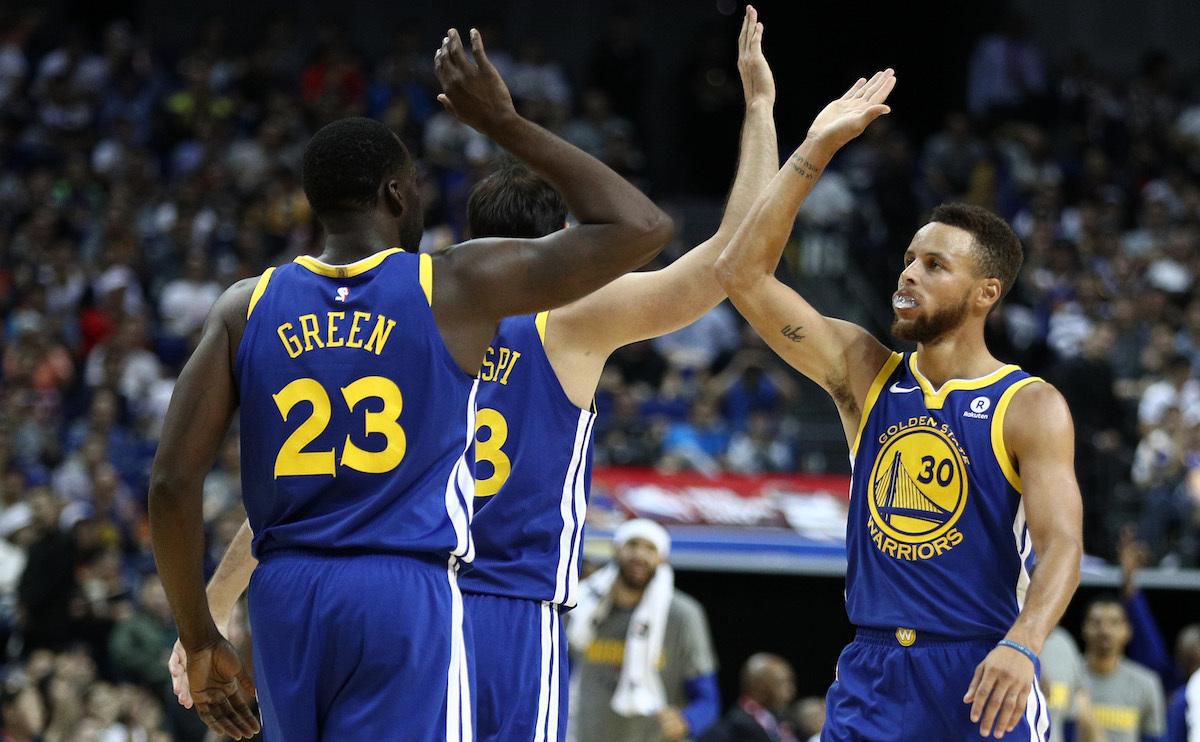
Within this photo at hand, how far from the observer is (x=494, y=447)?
18.1 feet

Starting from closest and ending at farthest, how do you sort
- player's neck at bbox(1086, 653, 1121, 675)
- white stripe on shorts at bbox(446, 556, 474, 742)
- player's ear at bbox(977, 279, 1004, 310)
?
white stripe on shorts at bbox(446, 556, 474, 742) < player's ear at bbox(977, 279, 1004, 310) < player's neck at bbox(1086, 653, 1121, 675)

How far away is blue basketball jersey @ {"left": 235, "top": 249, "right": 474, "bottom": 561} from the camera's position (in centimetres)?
454

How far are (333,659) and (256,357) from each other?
834 mm

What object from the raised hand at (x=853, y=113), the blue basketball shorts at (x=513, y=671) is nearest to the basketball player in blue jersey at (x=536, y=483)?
the blue basketball shorts at (x=513, y=671)

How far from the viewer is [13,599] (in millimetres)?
13391

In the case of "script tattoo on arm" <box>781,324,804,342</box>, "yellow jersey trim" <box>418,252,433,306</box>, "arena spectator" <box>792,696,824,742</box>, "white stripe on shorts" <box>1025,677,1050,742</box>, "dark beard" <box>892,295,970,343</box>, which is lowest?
"arena spectator" <box>792,696,824,742</box>

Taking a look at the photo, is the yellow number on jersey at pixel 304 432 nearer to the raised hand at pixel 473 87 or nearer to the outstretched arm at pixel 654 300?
the raised hand at pixel 473 87

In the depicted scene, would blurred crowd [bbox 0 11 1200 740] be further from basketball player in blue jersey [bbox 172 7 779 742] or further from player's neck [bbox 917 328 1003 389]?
player's neck [bbox 917 328 1003 389]

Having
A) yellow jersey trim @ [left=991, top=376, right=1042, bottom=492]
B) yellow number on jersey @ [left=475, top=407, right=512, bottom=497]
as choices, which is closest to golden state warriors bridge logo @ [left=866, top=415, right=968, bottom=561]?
yellow jersey trim @ [left=991, top=376, right=1042, bottom=492]

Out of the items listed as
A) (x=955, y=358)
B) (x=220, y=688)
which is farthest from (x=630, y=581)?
(x=220, y=688)

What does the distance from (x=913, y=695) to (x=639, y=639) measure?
5779 mm

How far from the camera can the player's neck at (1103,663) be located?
1227cm

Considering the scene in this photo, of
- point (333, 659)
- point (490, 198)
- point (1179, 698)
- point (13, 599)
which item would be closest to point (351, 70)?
point (13, 599)

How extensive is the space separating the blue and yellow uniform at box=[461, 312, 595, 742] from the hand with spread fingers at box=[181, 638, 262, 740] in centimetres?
82
